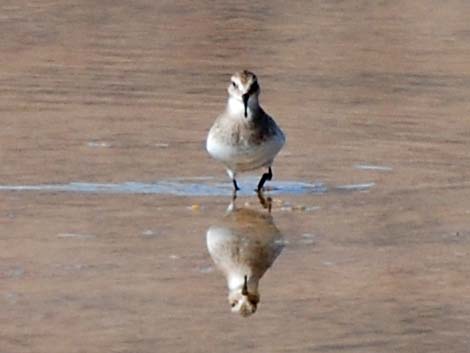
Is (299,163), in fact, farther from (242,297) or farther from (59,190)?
(242,297)

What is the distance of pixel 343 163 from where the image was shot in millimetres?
11305

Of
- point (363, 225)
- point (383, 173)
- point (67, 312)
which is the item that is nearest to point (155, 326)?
point (67, 312)

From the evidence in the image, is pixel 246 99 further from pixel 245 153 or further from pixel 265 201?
pixel 265 201

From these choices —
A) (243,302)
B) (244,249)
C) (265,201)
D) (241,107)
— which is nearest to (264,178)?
(265,201)

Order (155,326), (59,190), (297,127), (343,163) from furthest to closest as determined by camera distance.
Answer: (297,127) < (343,163) < (59,190) < (155,326)

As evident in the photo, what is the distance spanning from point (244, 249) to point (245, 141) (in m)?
1.60

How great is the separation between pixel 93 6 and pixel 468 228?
791cm

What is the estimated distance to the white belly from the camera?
10719 millimetres

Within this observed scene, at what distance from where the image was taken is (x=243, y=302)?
8320 millimetres

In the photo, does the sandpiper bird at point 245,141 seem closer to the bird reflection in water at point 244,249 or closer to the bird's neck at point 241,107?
the bird's neck at point 241,107

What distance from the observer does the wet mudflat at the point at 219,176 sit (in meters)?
8.02

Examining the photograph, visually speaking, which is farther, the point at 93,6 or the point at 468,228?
the point at 93,6

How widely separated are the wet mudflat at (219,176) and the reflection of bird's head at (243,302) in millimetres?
56

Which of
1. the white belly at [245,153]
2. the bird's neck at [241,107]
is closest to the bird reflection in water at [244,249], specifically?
the white belly at [245,153]
